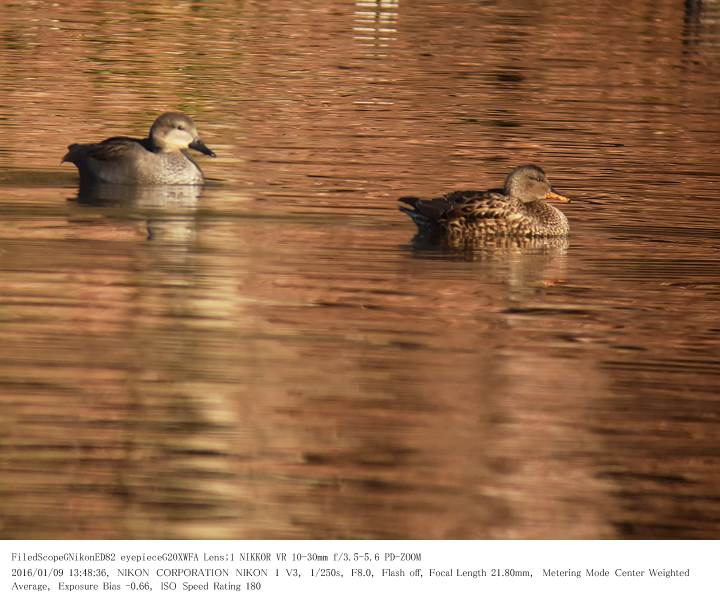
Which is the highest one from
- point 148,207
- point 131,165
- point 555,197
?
point 555,197

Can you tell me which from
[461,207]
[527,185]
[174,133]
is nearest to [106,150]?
[174,133]

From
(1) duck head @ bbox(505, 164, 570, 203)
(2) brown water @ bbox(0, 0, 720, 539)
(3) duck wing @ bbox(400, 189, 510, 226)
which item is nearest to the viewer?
(2) brown water @ bbox(0, 0, 720, 539)

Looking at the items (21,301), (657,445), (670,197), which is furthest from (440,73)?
(657,445)

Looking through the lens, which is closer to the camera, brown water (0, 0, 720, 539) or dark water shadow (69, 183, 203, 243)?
brown water (0, 0, 720, 539)

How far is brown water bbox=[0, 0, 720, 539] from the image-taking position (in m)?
9.12

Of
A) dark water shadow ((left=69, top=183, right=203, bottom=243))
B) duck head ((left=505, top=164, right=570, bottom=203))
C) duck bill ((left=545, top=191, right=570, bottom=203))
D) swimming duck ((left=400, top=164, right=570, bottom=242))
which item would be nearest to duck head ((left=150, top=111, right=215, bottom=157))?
dark water shadow ((left=69, top=183, right=203, bottom=243))

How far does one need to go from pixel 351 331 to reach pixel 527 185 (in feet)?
15.5

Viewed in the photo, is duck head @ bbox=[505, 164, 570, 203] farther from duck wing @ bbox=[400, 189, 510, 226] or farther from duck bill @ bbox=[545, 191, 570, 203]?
duck wing @ bbox=[400, 189, 510, 226]

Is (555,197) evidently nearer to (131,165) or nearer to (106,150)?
(131,165)

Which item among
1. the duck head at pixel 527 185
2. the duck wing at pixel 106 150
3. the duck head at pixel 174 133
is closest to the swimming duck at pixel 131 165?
the duck wing at pixel 106 150

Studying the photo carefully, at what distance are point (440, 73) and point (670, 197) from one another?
41.1 ft

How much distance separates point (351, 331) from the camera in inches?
488

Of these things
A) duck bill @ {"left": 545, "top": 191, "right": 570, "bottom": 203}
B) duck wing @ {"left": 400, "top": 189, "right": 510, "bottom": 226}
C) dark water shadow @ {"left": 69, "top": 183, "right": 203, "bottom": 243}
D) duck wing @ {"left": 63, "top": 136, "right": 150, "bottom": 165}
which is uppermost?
duck wing @ {"left": 400, "top": 189, "right": 510, "bottom": 226}

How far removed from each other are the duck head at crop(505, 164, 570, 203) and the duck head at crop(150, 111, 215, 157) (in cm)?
391
